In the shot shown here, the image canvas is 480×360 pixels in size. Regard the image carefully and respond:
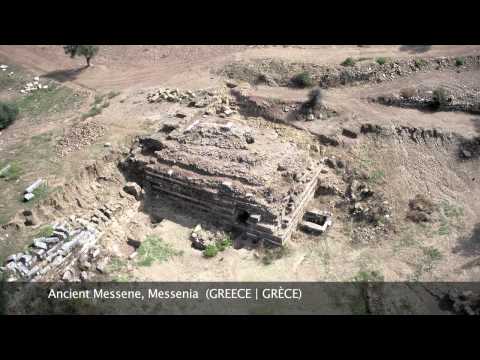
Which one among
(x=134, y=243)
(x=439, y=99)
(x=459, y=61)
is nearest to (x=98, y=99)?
(x=134, y=243)

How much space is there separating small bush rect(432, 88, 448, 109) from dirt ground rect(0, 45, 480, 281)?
78cm

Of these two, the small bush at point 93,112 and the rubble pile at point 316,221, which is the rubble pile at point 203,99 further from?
the rubble pile at point 316,221

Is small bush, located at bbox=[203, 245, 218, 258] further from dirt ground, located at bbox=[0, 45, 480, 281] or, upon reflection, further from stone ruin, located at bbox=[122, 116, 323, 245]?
stone ruin, located at bbox=[122, 116, 323, 245]

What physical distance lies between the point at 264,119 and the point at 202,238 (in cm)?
1081

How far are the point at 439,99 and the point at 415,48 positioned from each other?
22.5ft

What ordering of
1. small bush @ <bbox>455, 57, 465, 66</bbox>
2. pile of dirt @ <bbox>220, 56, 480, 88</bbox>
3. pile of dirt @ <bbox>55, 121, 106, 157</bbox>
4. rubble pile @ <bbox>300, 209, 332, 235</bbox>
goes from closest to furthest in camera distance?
rubble pile @ <bbox>300, 209, 332, 235</bbox> → pile of dirt @ <bbox>55, 121, 106, 157</bbox> → small bush @ <bbox>455, 57, 465, 66</bbox> → pile of dirt @ <bbox>220, 56, 480, 88</bbox>

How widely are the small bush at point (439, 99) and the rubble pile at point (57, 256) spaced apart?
2152 centimetres

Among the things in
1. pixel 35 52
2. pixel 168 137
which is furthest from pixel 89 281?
pixel 35 52

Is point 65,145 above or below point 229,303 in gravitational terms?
above

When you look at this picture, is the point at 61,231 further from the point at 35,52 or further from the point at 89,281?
the point at 35,52

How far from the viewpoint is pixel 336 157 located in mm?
25453

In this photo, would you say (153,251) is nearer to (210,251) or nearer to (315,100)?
(210,251)

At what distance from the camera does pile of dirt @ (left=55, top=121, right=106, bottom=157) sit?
26.1 metres

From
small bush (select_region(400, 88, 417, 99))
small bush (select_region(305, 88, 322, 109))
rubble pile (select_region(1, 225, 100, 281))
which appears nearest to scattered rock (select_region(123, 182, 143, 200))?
rubble pile (select_region(1, 225, 100, 281))
